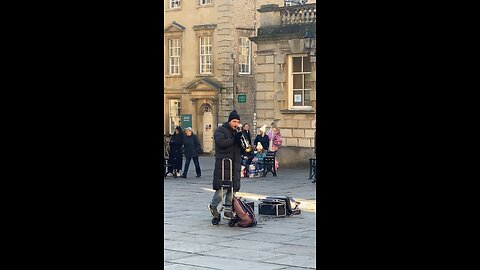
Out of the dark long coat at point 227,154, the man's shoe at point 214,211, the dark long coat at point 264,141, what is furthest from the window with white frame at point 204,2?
the dark long coat at point 227,154

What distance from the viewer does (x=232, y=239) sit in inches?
480

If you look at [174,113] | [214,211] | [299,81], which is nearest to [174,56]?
[174,113]

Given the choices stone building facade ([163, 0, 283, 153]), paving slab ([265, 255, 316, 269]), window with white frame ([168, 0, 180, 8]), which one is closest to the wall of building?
stone building facade ([163, 0, 283, 153])

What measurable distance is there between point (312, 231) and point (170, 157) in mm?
12143

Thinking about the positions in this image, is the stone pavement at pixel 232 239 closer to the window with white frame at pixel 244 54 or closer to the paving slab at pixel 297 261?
the paving slab at pixel 297 261

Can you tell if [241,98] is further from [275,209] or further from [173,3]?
[275,209]

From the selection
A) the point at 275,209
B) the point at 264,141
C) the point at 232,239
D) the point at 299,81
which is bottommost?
the point at 232,239

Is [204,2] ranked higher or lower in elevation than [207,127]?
higher

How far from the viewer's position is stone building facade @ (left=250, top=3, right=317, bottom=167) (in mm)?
28719

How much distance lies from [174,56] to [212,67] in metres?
2.92

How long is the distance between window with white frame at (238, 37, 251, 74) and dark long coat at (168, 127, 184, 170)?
1562 cm
